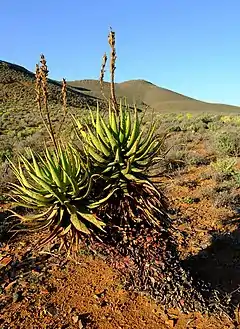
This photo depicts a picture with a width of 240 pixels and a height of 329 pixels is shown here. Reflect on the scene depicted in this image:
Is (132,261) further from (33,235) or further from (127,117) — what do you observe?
(33,235)

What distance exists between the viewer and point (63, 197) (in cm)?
397

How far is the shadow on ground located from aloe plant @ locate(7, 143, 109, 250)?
5.86ft

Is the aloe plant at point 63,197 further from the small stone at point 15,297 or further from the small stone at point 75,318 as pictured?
the small stone at point 15,297

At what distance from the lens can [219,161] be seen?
10820 millimetres

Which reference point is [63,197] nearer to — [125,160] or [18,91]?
[125,160]

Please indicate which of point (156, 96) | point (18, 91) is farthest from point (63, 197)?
point (156, 96)

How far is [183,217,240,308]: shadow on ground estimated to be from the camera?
4898 millimetres

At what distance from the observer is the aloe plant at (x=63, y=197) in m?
3.99

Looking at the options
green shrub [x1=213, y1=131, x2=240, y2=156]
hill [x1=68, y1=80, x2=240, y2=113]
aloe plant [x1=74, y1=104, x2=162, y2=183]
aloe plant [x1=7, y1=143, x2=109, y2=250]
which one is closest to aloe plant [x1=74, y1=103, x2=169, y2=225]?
aloe plant [x1=74, y1=104, x2=162, y2=183]

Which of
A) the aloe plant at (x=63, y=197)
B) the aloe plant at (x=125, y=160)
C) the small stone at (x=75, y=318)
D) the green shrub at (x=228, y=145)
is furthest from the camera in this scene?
the green shrub at (x=228, y=145)

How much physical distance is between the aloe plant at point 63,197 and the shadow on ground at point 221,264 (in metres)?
1.79

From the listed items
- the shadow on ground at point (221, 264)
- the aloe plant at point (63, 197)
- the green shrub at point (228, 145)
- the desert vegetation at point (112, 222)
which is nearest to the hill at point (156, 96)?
the green shrub at point (228, 145)

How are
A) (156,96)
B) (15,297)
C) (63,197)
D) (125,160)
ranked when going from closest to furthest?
(63,197)
(125,160)
(15,297)
(156,96)

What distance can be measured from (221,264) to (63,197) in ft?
8.98
